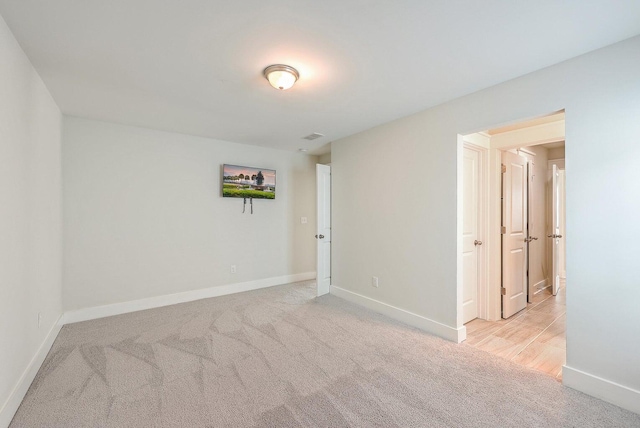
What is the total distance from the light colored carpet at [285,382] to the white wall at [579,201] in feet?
1.13

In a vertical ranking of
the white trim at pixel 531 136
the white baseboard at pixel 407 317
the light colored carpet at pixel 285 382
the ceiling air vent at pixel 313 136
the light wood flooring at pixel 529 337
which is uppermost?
the ceiling air vent at pixel 313 136

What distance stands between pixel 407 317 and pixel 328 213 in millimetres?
1966

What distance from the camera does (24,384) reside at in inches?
76.2

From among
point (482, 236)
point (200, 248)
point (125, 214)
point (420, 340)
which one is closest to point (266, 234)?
point (200, 248)

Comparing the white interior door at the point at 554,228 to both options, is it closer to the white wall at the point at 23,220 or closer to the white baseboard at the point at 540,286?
the white baseboard at the point at 540,286

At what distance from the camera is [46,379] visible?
6.93ft

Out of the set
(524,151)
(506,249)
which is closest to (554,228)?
(524,151)

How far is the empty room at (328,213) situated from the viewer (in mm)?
1727

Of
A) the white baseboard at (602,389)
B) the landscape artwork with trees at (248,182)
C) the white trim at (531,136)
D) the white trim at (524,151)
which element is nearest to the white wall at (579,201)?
the white baseboard at (602,389)

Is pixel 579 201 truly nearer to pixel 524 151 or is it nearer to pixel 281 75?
pixel 524 151

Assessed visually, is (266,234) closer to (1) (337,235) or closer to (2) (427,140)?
(1) (337,235)

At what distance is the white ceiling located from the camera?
1.57 m

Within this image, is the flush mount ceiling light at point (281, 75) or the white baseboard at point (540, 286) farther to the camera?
the white baseboard at point (540, 286)

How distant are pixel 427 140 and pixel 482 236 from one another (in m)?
1.42
